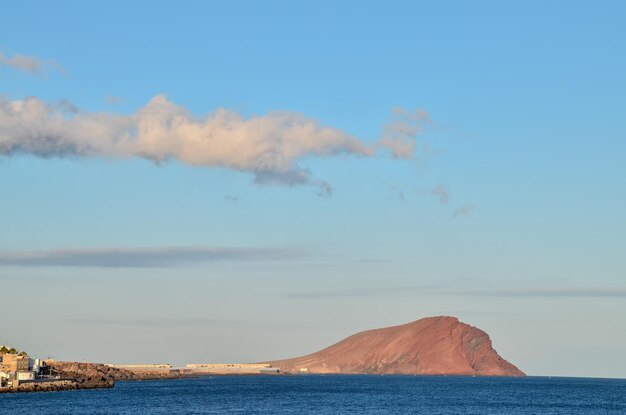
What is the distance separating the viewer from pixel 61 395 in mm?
160500

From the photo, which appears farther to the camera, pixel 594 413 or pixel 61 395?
pixel 61 395

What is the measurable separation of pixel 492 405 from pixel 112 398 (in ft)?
207

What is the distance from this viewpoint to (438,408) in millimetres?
148875

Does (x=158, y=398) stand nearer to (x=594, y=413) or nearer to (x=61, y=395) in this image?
(x=61, y=395)

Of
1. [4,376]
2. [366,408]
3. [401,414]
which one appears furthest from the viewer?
[4,376]

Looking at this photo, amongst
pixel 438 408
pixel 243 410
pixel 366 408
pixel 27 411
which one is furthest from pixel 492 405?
pixel 27 411

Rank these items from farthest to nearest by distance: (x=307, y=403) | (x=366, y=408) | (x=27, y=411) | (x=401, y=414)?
(x=307, y=403) < (x=366, y=408) < (x=401, y=414) < (x=27, y=411)

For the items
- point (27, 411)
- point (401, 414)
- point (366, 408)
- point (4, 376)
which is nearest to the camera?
point (27, 411)

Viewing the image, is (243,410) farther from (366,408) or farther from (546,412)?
(546,412)

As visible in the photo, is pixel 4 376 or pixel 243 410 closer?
pixel 243 410

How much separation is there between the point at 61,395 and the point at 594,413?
86.6m

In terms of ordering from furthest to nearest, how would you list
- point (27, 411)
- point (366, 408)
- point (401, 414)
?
point (366, 408) < point (401, 414) < point (27, 411)

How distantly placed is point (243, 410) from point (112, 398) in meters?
34.6

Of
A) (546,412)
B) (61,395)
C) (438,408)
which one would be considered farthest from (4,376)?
(546,412)
